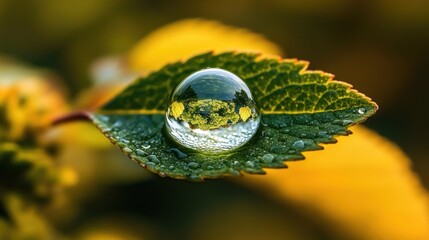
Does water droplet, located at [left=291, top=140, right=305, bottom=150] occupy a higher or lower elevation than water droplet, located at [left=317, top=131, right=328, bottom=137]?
lower

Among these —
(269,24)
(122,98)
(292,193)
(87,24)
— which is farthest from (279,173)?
(87,24)

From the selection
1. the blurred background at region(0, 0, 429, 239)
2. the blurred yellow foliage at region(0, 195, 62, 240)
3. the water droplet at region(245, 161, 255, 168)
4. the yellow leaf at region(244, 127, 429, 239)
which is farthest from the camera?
the blurred background at region(0, 0, 429, 239)

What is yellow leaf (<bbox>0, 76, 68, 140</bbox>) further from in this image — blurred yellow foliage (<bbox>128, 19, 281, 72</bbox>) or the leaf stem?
blurred yellow foliage (<bbox>128, 19, 281, 72</bbox>)

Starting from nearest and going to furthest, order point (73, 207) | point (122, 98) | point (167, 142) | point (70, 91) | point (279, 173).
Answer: point (167, 142)
point (122, 98)
point (279, 173)
point (73, 207)
point (70, 91)

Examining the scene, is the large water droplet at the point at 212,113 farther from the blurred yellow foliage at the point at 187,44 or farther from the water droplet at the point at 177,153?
the blurred yellow foliage at the point at 187,44

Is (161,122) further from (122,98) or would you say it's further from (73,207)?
(73,207)

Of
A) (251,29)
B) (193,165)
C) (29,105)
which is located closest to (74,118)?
(29,105)

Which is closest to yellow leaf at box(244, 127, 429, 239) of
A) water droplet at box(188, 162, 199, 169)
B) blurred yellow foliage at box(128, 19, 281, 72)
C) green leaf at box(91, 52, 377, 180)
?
blurred yellow foliage at box(128, 19, 281, 72)
